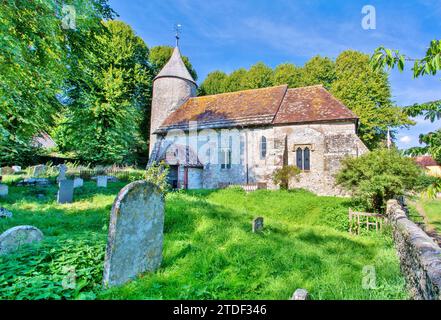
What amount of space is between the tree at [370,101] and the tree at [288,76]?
683cm

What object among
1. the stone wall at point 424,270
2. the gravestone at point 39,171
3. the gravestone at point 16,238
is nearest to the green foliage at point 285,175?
the stone wall at point 424,270

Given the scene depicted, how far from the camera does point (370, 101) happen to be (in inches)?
1056

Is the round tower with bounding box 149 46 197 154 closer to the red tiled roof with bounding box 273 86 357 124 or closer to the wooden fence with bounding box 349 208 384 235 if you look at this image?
the red tiled roof with bounding box 273 86 357 124

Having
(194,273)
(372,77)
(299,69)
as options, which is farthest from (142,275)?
(299,69)

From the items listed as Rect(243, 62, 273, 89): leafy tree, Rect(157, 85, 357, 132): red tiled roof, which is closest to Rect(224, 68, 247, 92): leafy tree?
Rect(243, 62, 273, 89): leafy tree

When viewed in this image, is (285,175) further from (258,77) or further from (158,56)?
(158,56)

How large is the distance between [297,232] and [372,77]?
2573 cm

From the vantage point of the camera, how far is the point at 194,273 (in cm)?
462

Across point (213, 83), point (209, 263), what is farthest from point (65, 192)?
point (213, 83)

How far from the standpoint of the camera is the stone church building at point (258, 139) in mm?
18906

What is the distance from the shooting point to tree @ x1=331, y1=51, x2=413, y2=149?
26.6 meters

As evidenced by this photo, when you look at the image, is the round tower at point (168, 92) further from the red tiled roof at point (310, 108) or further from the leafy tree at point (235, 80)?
the leafy tree at point (235, 80)
